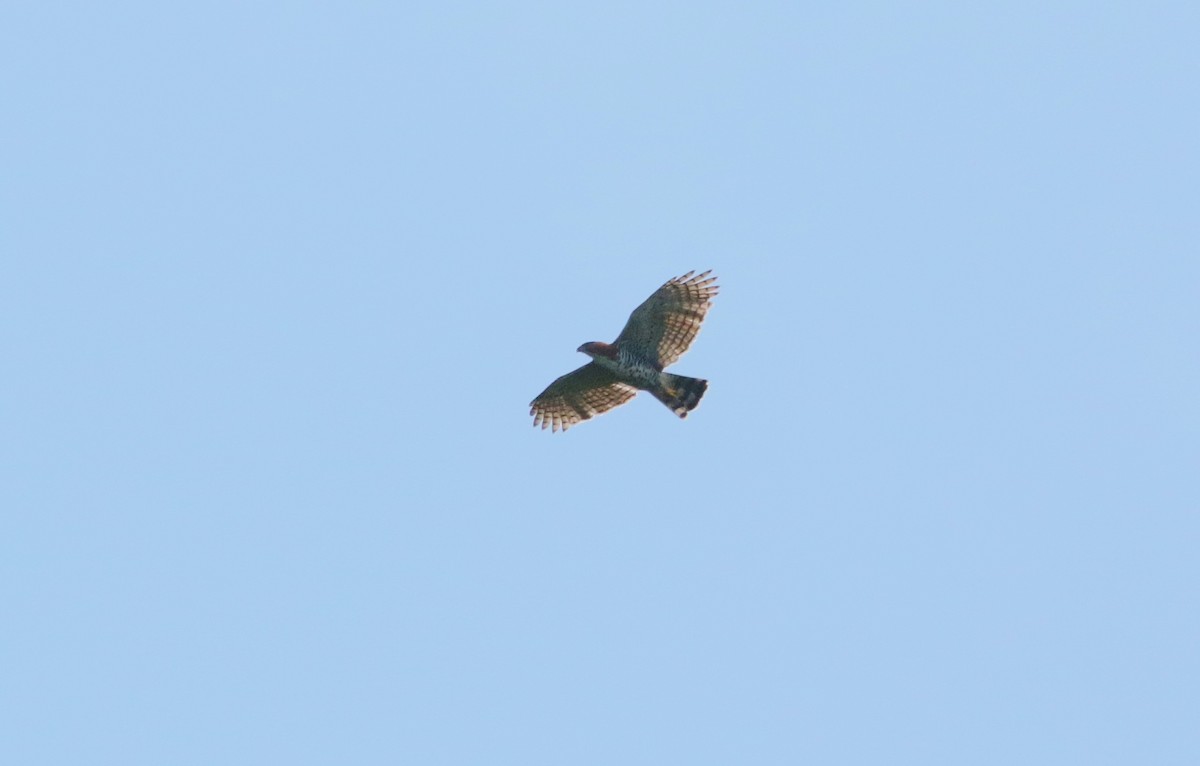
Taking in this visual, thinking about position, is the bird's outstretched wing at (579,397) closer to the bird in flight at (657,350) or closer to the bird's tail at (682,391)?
the bird in flight at (657,350)

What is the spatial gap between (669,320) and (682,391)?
0.95m

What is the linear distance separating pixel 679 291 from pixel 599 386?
2.12m

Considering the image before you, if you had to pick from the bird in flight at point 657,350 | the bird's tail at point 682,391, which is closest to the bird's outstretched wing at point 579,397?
the bird in flight at point 657,350

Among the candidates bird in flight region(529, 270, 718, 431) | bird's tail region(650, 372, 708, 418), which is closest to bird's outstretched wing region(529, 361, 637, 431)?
bird in flight region(529, 270, 718, 431)

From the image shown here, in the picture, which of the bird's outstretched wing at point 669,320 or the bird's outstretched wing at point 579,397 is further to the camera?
the bird's outstretched wing at point 579,397

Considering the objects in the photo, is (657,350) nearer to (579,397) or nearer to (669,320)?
(669,320)

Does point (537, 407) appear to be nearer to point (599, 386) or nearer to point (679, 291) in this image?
point (599, 386)

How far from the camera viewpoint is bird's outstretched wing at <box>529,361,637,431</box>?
22.7m

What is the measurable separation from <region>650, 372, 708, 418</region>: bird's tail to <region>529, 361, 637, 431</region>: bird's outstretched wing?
2.92ft

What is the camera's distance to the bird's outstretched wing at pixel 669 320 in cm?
2152

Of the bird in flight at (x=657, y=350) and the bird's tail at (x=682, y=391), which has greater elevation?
the bird in flight at (x=657, y=350)

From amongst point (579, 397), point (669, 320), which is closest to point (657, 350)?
point (669, 320)

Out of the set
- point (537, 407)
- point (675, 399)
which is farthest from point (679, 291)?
point (537, 407)

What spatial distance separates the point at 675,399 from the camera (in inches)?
866
